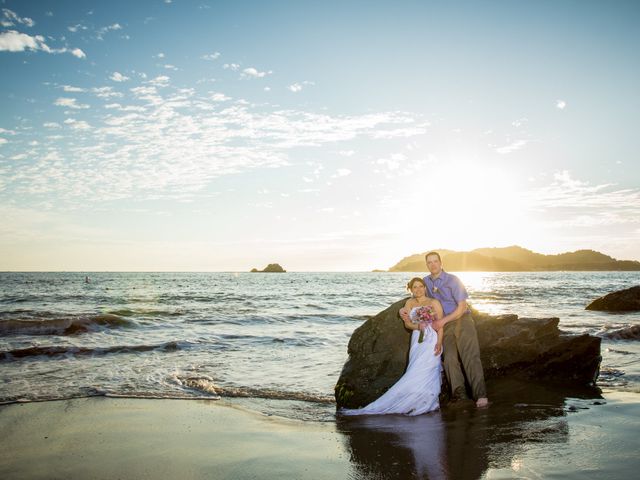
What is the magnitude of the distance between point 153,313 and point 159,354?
14945 mm

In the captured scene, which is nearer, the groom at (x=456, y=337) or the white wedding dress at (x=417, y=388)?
the white wedding dress at (x=417, y=388)

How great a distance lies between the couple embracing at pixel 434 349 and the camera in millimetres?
7570

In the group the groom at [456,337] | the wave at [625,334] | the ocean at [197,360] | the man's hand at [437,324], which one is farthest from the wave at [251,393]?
the wave at [625,334]

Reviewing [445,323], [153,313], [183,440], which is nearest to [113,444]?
[183,440]

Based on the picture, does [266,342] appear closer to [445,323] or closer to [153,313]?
[445,323]

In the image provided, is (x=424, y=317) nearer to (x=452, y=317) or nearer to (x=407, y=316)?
(x=407, y=316)

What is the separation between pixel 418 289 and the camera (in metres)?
7.88

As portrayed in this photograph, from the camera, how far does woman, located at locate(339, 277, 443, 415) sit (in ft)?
24.6

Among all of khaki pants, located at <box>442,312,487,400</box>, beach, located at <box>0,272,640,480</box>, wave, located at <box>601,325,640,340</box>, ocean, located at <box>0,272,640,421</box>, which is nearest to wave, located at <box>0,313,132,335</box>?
ocean, located at <box>0,272,640,421</box>

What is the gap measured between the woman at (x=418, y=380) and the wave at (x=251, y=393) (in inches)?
59.8

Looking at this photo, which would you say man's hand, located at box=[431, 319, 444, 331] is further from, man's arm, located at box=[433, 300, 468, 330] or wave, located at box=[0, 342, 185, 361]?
wave, located at box=[0, 342, 185, 361]

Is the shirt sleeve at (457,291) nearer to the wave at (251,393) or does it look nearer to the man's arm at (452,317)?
the man's arm at (452,317)

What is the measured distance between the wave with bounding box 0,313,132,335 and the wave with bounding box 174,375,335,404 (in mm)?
12295

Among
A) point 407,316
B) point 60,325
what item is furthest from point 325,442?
point 60,325
